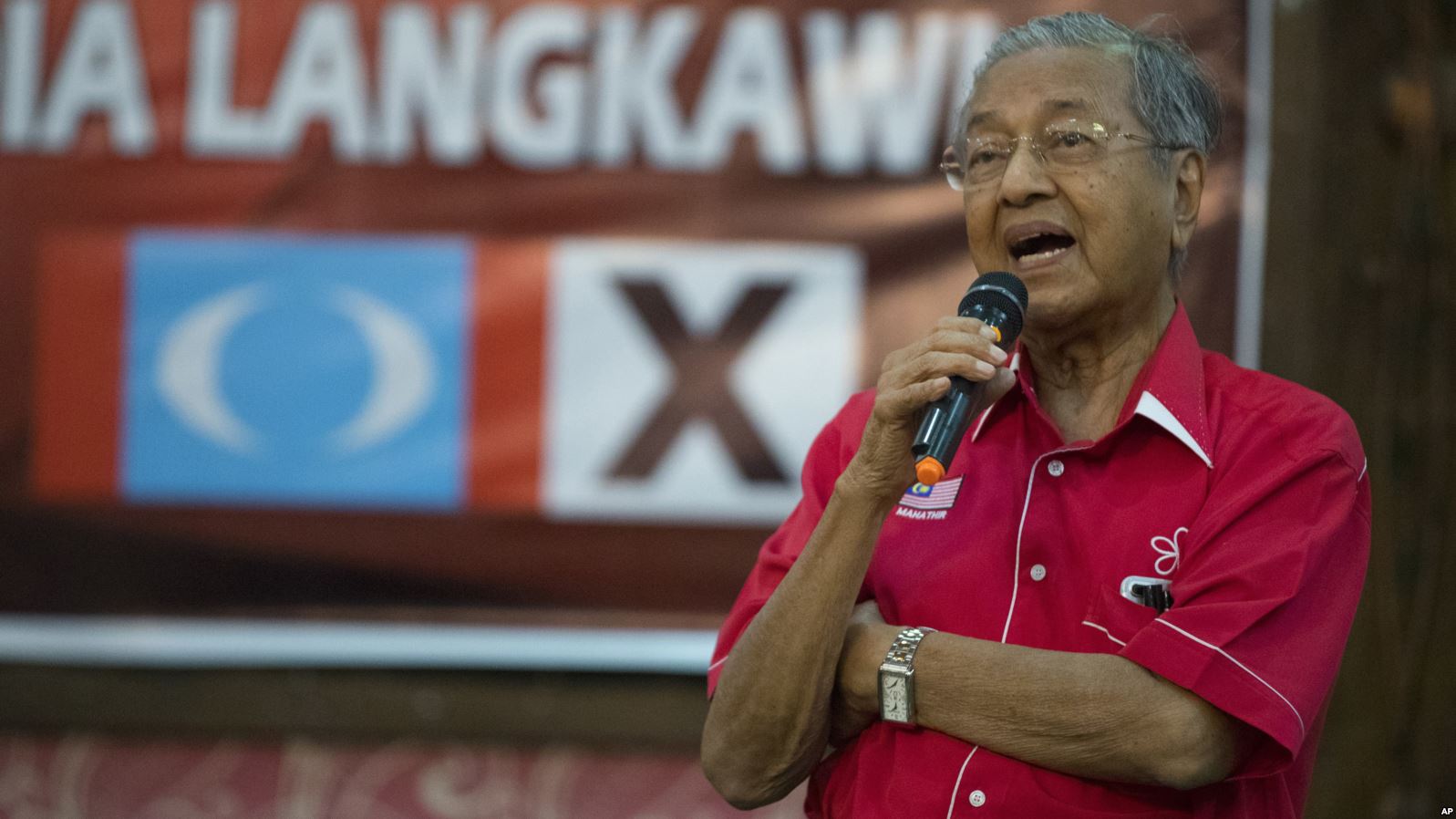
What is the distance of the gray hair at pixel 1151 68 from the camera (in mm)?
1559

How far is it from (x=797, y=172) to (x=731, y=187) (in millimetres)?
133

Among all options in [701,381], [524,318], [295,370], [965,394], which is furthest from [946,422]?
[295,370]

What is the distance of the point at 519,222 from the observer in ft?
8.79

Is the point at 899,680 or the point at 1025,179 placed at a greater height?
the point at 1025,179

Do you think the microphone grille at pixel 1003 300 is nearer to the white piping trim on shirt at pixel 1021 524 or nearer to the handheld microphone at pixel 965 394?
the handheld microphone at pixel 965 394

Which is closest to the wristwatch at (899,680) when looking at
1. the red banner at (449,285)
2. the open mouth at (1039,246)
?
the open mouth at (1039,246)

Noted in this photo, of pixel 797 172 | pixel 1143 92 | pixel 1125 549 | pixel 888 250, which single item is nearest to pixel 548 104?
pixel 797 172

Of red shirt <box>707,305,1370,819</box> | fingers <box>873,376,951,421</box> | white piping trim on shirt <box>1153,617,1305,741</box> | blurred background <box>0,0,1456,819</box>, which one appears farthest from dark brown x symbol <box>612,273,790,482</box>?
white piping trim on shirt <box>1153,617,1305,741</box>

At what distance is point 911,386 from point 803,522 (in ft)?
1.04

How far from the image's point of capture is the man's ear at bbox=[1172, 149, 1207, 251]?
1604 mm

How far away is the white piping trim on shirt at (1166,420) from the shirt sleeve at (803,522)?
33 centimetres

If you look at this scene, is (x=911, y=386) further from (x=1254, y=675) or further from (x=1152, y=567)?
(x=1254, y=675)

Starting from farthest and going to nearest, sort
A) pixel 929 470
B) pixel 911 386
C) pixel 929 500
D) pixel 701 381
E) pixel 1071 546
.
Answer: pixel 701 381
pixel 929 500
pixel 1071 546
pixel 911 386
pixel 929 470

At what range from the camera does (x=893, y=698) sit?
144 centimetres
